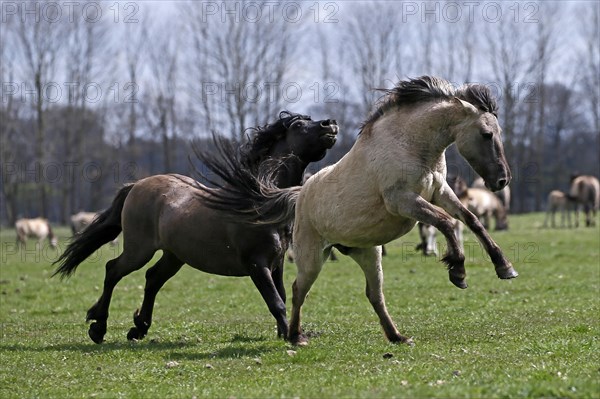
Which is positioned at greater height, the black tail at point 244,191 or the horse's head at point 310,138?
the horse's head at point 310,138

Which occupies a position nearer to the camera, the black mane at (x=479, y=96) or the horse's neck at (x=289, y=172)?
the black mane at (x=479, y=96)

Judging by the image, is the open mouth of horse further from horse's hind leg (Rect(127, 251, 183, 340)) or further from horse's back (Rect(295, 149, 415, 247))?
horse's hind leg (Rect(127, 251, 183, 340))

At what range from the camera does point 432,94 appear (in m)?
7.68

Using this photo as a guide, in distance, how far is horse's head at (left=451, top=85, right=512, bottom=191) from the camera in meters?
7.37

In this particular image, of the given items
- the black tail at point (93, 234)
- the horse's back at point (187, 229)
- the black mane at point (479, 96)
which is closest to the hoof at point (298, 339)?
the horse's back at point (187, 229)

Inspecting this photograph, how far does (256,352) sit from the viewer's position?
811cm

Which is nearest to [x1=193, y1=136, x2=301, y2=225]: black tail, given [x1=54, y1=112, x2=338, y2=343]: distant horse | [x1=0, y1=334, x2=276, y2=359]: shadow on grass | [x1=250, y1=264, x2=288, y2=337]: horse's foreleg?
[x1=54, y1=112, x2=338, y2=343]: distant horse

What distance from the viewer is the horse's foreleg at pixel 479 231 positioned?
7.01 meters

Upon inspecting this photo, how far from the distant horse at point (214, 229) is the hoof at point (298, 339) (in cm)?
21

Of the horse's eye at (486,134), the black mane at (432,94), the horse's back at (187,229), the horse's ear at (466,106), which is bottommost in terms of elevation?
the horse's back at (187,229)

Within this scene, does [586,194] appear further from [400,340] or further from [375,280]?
[400,340]

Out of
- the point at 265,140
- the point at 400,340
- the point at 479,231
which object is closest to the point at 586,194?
the point at 265,140

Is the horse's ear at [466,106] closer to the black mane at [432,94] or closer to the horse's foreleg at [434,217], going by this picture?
the black mane at [432,94]

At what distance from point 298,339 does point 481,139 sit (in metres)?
2.68
